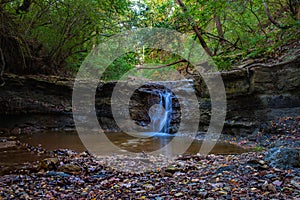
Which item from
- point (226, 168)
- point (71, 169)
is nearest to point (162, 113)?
A: point (71, 169)

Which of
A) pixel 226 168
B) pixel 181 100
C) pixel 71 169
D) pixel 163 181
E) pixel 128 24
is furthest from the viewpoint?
pixel 181 100

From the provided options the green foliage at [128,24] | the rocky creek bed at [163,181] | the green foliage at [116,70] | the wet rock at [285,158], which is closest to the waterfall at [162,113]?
the green foliage at [128,24]

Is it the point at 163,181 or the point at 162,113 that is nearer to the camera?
the point at 163,181

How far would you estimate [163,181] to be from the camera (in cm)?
253

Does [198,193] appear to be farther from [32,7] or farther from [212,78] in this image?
[32,7]

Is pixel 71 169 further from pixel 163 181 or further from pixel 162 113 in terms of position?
pixel 162 113

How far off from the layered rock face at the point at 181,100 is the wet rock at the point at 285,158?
344 cm

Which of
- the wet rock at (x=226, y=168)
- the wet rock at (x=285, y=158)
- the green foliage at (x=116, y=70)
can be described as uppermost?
the green foliage at (x=116, y=70)

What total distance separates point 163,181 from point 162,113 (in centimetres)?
568

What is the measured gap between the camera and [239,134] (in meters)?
6.05

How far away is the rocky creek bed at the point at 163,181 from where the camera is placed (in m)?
2.03

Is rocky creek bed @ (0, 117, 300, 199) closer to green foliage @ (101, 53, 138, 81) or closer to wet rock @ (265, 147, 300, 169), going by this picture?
wet rock @ (265, 147, 300, 169)

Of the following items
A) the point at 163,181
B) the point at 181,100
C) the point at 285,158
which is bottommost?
the point at 163,181

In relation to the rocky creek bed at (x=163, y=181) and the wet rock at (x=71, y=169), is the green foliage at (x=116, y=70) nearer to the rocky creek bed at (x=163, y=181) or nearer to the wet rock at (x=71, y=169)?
the rocky creek bed at (x=163, y=181)
